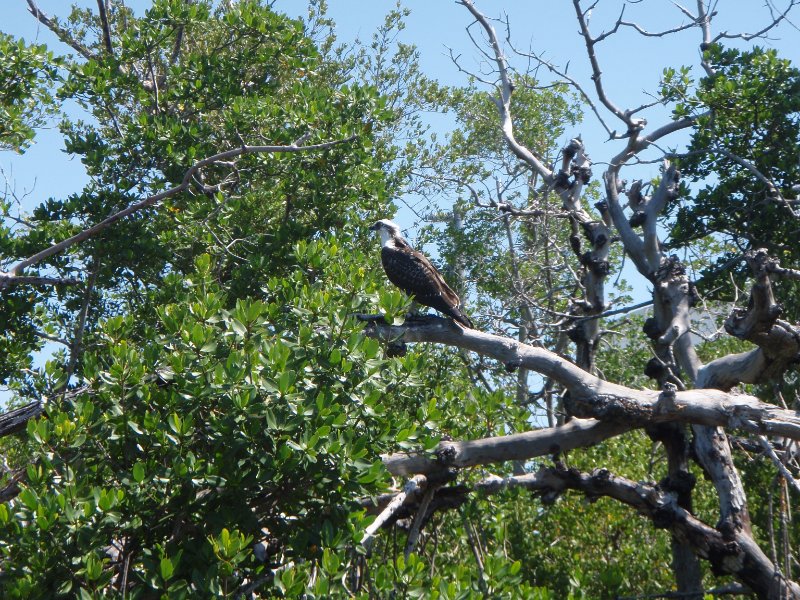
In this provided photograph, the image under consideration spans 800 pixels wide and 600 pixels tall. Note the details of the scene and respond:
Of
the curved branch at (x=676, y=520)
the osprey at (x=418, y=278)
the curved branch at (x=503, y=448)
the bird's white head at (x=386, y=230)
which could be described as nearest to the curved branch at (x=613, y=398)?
the curved branch at (x=503, y=448)

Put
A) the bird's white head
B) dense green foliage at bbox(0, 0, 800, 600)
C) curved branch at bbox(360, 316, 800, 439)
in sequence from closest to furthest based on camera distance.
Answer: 1. dense green foliage at bbox(0, 0, 800, 600)
2. curved branch at bbox(360, 316, 800, 439)
3. the bird's white head

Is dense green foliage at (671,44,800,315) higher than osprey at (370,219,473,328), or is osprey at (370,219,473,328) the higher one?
dense green foliage at (671,44,800,315)

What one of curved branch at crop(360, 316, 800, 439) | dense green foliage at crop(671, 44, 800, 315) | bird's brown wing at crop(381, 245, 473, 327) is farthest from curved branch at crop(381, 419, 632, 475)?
dense green foliage at crop(671, 44, 800, 315)

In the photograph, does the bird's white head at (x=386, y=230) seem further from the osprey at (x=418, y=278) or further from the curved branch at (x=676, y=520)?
the curved branch at (x=676, y=520)

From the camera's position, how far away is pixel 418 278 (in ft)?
21.8

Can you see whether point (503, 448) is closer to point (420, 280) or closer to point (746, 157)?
point (420, 280)

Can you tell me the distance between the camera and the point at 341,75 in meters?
12.9

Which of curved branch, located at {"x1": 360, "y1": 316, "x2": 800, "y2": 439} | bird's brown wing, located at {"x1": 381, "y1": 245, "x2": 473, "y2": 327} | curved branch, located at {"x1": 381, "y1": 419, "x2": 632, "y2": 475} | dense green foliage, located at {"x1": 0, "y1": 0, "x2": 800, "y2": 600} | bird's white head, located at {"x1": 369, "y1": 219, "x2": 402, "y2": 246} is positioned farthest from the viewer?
bird's white head, located at {"x1": 369, "y1": 219, "x2": 402, "y2": 246}

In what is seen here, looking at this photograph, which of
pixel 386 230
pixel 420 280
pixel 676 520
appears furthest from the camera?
pixel 386 230

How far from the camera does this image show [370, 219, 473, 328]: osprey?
6.38 metres

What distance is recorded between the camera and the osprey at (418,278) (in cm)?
638

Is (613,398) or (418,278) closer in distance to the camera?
(613,398)

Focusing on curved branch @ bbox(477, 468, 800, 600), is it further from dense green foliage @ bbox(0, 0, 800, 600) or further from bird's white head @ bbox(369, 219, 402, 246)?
bird's white head @ bbox(369, 219, 402, 246)

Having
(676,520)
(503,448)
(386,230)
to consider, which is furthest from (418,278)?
(676,520)
